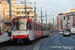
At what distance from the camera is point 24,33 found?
21469 mm

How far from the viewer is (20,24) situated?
21703mm

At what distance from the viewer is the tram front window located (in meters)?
21.5

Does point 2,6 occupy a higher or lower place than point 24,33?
higher

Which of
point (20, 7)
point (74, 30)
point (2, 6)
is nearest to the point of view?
point (74, 30)

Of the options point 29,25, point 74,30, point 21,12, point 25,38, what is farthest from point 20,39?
point 21,12

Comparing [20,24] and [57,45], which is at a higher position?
[20,24]

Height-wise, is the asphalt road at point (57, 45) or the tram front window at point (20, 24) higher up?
the tram front window at point (20, 24)

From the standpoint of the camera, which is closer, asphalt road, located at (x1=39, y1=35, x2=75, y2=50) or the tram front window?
asphalt road, located at (x1=39, y1=35, x2=75, y2=50)

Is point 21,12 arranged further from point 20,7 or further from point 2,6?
point 2,6

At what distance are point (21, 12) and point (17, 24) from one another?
10170cm

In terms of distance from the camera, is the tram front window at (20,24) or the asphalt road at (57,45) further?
the tram front window at (20,24)

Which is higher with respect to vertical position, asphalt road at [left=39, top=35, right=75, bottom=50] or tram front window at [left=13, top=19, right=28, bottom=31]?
tram front window at [left=13, top=19, right=28, bottom=31]

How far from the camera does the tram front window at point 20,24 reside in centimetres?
2155

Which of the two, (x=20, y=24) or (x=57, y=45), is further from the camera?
(x=20, y=24)
